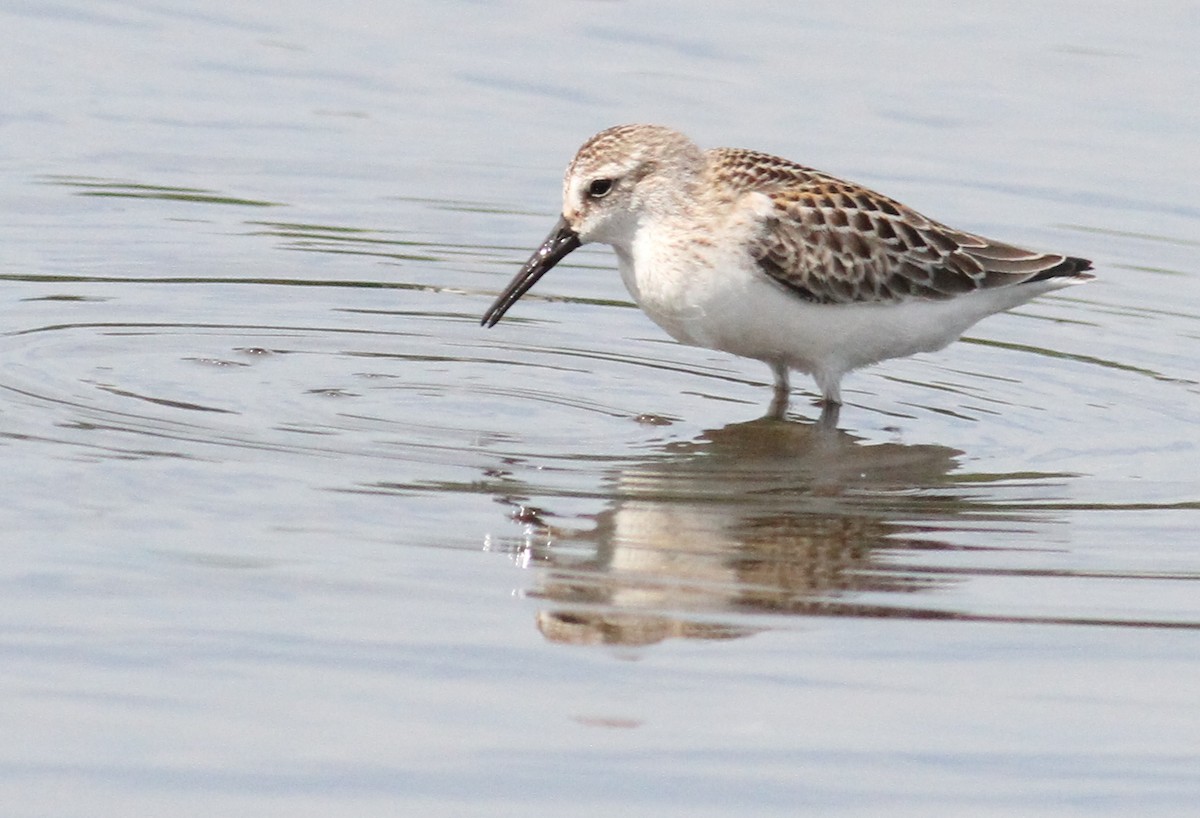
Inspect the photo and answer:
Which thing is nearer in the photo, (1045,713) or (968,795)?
(968,795)

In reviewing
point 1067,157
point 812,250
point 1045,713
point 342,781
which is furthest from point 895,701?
point 1067,157

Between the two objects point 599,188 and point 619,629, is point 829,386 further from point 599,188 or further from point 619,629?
point 619,629

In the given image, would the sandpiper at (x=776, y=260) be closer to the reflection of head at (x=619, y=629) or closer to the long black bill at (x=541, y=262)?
the long black bill at (x=541, y=262)

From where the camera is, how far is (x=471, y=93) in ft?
58.3

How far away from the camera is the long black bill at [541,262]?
38.0ft

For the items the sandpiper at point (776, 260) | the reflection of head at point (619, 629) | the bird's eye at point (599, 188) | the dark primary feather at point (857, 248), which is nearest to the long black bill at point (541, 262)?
the sandpiper at point (776, 260)

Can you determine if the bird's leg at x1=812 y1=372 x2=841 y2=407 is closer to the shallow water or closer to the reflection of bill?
the shallow water

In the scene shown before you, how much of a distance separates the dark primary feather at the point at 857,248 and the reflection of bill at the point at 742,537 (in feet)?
2.82

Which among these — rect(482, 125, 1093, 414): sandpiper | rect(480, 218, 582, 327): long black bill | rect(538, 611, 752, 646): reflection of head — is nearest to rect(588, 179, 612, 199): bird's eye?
rect(482, 125, 1093, 414): sandpiper

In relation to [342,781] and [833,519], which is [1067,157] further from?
[342,781]

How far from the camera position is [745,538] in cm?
902

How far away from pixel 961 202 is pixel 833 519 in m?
6.51

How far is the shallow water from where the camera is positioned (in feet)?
22.2

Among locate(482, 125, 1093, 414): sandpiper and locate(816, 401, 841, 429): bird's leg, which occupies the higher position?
locate(482, 125, 1093, 414): sandpiper
